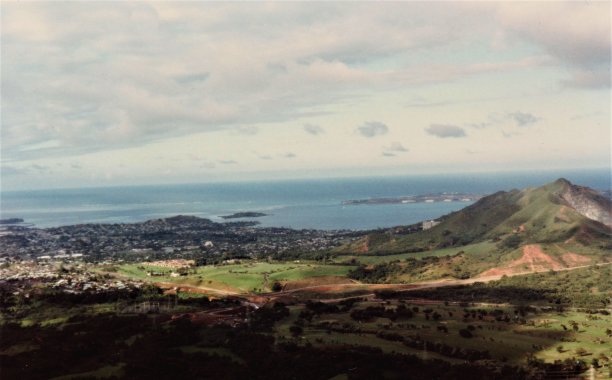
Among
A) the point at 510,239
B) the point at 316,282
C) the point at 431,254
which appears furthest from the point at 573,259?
the point at 316,282

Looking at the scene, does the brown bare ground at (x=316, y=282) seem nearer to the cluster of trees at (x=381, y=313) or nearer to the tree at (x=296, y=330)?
the cluster of trees at (x=381, y=313)

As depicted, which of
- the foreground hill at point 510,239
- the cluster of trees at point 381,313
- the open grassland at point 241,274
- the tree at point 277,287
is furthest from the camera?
the foreground hill at point 510,239

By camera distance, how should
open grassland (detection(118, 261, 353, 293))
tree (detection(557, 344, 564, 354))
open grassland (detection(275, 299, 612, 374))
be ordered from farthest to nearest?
open grassland (detection(118, 261, 353, 293)) < open grassland (detection(275, 299, 612, 374)) < tree (detection(557, 344, 564, 354))

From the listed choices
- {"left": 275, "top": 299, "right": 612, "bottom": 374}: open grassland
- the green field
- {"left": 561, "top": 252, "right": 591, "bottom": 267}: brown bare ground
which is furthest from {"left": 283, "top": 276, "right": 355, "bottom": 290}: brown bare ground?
{"left": 561, "top": 252, "right": 591, "bottom": 267}: brown bare ground

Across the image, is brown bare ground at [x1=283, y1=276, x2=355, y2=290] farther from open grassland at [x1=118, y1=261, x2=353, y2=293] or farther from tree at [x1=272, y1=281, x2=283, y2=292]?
open grassland at [x1=118, y1=261, x2=353, y2=293]

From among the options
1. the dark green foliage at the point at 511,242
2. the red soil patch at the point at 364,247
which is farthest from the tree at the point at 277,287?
the red soil patch at the point at 364,247

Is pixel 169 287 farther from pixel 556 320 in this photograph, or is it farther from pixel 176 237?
pixel 176 237

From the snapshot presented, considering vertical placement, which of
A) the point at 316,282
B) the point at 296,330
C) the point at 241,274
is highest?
the point at 296,330

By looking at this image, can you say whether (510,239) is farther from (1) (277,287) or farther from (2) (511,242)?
(1) (277,287)
